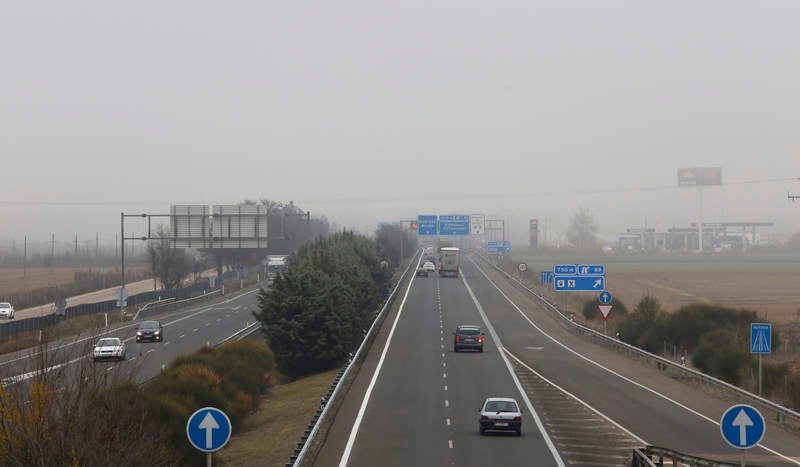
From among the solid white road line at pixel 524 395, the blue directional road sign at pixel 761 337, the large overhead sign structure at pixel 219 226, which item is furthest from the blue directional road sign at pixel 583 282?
the blue directional road sign at pixel 761 337

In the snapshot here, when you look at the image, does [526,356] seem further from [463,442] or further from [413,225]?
[413,225]

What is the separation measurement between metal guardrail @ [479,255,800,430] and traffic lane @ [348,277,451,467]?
9.63 m

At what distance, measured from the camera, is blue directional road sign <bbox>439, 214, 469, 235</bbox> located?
138 metres

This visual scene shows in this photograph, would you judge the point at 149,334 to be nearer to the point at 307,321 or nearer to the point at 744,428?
the point at 307,321

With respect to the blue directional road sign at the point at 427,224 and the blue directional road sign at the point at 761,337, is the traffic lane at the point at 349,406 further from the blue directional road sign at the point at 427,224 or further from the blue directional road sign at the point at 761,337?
the blue directional road sign at the point at 427,224

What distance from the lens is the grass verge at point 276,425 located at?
104 feet

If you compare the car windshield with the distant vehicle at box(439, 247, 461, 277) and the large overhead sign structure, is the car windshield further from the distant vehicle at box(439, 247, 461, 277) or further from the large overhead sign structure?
the distant vehicle at box(439, 247, 461, 277)

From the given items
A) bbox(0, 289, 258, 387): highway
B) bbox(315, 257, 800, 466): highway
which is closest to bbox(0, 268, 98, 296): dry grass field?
bbox(0, 289, 258, 387): highway

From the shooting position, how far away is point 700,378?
4222 cm

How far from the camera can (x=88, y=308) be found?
84.4 meters

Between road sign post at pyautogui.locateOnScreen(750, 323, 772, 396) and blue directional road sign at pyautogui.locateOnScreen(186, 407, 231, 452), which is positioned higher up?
blue directional road sign at pyautogui.locateOnScreen(186, 407, 231, 452)

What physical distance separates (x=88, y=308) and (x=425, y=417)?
56487 millimetres

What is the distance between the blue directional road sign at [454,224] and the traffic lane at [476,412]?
213 ft

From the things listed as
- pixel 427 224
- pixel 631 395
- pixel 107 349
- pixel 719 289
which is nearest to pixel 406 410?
pixel 631 395
